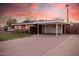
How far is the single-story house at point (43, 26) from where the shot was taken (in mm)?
9617

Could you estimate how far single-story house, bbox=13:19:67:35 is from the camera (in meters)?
9.62

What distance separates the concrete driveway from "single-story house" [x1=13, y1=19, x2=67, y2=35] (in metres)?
0.11

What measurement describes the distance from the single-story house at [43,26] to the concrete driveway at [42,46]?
0.11 m

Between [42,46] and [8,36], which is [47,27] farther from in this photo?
[8,36]

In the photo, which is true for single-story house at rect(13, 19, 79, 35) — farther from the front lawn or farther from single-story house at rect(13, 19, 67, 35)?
the front lawn

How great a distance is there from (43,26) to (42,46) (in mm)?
393

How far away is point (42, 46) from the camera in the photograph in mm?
9656

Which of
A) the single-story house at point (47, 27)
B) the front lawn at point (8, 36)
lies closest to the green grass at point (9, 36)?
the front lawn at point (8, 36)

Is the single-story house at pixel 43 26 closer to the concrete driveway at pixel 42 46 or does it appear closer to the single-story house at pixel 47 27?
the single-story house at pixel 47 27

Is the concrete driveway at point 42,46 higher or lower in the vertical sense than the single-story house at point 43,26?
lower

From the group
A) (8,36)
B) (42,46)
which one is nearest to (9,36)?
(8,36)

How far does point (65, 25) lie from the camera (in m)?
9.62

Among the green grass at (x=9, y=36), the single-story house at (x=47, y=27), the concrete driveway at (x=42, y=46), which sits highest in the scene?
the single-story house at (x=47, y=27)

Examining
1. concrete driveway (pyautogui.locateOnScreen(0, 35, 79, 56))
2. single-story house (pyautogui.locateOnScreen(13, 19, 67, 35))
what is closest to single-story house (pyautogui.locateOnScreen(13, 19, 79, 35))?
single-story house (pyautogui.locateOnScreen(13, 19, 67, 35))
